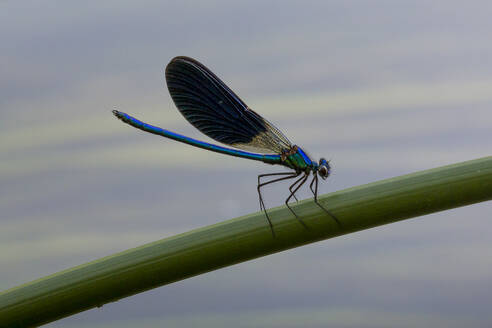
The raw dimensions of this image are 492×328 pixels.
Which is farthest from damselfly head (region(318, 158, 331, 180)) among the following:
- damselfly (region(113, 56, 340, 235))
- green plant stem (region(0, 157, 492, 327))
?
green plant stem (region(0, 157, 492, 327))

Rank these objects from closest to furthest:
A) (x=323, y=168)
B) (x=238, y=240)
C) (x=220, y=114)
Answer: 1. (x=238, y=240)
2. (x=323, y=168)
3. (x=220, y=114)

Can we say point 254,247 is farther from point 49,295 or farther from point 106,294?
point 49,295

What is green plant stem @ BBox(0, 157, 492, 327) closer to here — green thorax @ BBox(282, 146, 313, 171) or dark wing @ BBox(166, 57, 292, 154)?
green thorax @ BBox(282, 146, 313, 171)

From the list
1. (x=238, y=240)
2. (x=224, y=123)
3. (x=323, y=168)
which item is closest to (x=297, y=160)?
(x=323, y=168)

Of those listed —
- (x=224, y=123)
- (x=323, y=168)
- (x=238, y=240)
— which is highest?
(x=224, y=123)

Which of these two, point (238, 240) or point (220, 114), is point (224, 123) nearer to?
point (220, 114)

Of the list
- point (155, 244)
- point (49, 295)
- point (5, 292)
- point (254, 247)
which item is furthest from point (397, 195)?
point (5, 292)

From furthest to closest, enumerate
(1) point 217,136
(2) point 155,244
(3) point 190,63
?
1. (1) point 217,136
2. (3) point 190,63
3. (2) point 155,244
